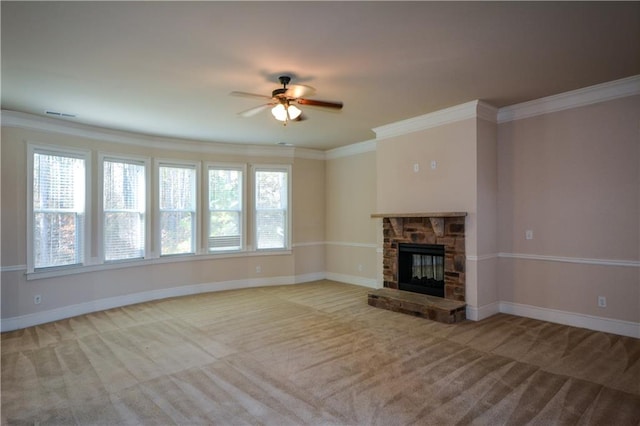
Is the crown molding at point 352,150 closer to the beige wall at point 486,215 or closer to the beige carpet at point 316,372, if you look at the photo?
the beige wall at point 486,215

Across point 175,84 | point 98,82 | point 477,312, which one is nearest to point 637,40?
point 477,312

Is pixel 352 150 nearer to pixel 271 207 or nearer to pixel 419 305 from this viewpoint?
pixel 271 207

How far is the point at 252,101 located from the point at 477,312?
3.91 metres

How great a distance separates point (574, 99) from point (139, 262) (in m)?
6.56

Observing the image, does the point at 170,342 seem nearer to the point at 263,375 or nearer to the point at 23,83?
the point at 263,375

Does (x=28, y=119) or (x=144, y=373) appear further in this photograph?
(x=28, y=119)

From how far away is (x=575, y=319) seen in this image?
4.30 metres

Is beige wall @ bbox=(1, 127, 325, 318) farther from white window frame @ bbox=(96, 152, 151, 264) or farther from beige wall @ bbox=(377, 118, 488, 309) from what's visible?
beige wall @ bbox=(377, 118, 488, 309)

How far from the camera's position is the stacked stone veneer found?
479 centimetres

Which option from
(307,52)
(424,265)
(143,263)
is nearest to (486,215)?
(424,265)

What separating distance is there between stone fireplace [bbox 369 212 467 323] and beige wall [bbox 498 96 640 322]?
2.28 ft

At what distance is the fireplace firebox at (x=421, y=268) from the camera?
5.15m

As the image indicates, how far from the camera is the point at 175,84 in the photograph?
3789 millimetres

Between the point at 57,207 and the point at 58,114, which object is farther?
the point at 57,207
